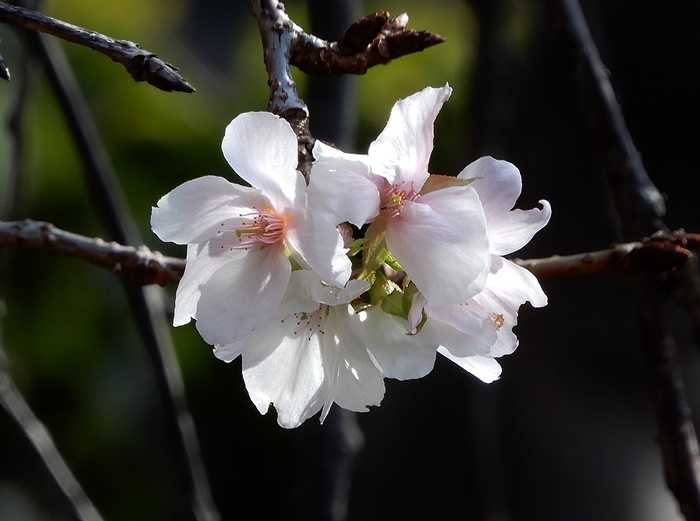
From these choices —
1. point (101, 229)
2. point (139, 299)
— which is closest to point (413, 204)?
point (139, 299)

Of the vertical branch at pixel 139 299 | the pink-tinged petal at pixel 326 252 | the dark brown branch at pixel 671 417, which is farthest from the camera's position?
the vertical branch at pixel 139 299

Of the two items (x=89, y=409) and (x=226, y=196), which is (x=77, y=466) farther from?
(x=226, y=196)

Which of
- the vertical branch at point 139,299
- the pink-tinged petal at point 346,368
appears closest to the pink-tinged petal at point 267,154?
the pink-tinged petal at point 346,368

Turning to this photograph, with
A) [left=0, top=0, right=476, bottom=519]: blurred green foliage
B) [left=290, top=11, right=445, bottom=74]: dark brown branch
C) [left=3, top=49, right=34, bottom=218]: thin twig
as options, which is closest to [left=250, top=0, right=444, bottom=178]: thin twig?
[left=290, top=11, right=445, bottom=74]: dark brown branch

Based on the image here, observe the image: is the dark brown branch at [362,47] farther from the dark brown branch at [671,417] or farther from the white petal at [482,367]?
the dark brown branch at [671,417]

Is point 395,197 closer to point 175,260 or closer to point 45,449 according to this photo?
point 175,260
